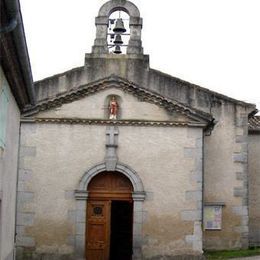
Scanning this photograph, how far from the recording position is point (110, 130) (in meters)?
17.5

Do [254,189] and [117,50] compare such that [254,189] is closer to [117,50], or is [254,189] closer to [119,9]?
[117,50]

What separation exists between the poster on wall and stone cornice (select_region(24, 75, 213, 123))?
4.49 meters

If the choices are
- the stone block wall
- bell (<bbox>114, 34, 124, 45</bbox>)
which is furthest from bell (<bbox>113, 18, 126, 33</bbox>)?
the stone block wall

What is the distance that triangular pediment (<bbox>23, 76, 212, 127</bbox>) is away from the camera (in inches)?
687

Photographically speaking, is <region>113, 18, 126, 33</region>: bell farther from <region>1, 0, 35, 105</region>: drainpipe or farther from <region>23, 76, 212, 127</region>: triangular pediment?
<region>1, 0, 35, 105</region>: drainpipe

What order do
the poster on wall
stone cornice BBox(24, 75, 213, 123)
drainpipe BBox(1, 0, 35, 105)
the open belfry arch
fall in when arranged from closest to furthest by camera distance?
drainpipe BBox(1, 0, 35, 105), stone cornice BBox(24, 75, 213, 123), the open belfry arch, the poster on wall

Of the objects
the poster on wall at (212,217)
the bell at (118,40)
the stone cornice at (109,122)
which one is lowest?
the poster on wall at (212,217)

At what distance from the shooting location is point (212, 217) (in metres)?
20.7

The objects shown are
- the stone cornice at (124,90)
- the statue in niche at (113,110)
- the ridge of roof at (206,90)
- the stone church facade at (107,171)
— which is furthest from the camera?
the ridge of roof at (206,90)

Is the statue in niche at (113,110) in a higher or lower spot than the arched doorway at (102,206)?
higher

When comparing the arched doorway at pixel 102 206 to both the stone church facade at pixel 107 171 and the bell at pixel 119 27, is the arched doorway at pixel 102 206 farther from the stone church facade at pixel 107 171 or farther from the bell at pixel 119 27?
the bell at pixel 119 27

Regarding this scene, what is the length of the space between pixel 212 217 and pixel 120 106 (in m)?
5.85

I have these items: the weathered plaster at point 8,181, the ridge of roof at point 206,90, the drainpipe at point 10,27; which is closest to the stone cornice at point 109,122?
the ridge of roof at point 206,90

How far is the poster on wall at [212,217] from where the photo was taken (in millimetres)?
20703
